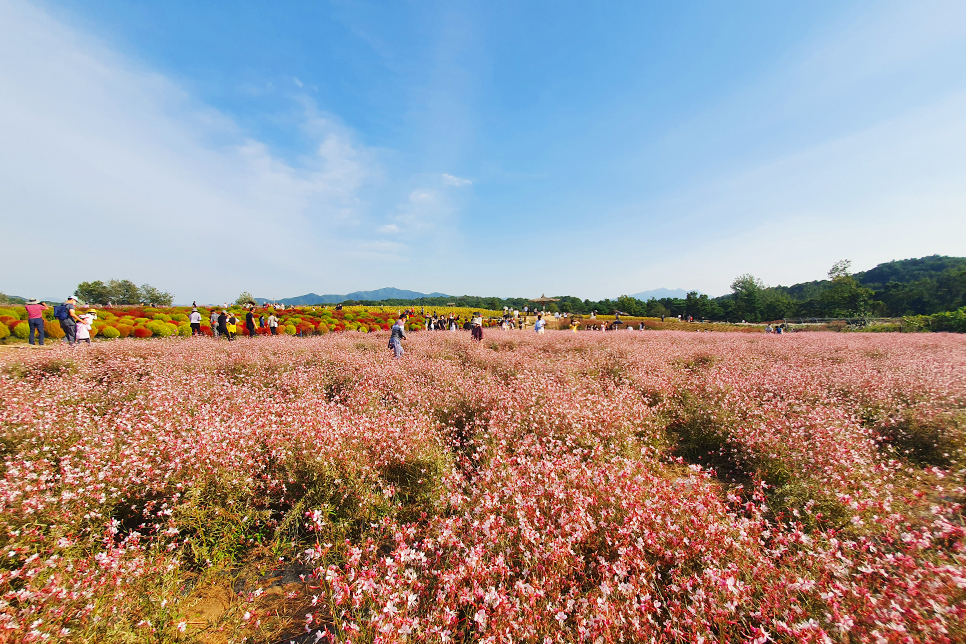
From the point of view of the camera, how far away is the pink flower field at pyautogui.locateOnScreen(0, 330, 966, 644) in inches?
79.3

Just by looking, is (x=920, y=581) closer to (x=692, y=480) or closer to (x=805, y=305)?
(x=692, y=480)

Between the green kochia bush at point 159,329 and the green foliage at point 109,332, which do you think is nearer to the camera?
the green foliage at point 109,332

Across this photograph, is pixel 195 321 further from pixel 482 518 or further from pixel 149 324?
pixel 482 518

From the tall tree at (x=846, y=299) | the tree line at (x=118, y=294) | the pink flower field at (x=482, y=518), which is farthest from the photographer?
the tree line at (x=118, y=294)

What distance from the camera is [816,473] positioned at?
12.3ft

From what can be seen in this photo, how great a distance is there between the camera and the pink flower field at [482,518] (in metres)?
2.01

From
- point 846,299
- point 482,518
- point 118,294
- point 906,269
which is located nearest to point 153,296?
point 118,294

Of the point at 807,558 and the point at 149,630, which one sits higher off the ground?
the point at 807,558

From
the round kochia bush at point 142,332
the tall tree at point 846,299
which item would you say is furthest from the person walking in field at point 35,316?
the tall tree at point 846,299

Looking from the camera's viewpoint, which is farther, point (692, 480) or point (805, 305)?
Answer: point (805, 305)

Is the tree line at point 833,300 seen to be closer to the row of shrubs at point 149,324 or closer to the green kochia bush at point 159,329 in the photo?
the row of shrubs at point 149,324

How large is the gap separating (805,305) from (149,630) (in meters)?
104

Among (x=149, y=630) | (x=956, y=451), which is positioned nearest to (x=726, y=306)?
(x=956, y=451)

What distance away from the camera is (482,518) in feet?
9.38
